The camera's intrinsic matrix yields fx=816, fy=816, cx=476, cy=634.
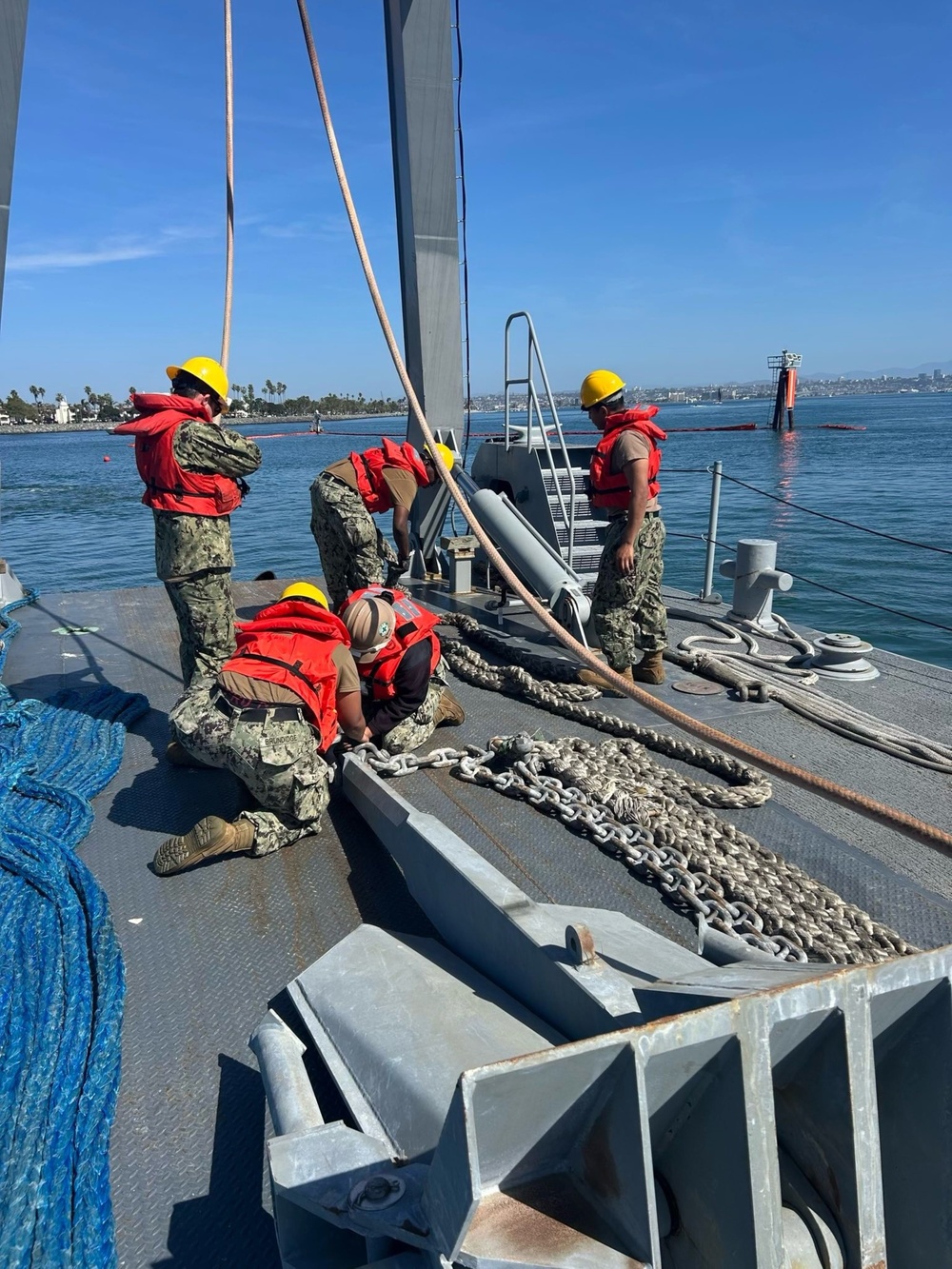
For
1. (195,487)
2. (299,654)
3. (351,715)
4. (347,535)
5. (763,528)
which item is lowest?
(763,528)

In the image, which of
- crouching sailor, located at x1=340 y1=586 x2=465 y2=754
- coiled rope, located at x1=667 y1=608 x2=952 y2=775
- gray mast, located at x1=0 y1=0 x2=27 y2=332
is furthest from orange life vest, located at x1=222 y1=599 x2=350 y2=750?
gray mast, located at x1=0 y1=0 x2=27 y2=332

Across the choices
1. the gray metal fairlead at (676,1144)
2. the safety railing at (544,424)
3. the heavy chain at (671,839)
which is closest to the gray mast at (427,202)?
the safety railing at (544,424)

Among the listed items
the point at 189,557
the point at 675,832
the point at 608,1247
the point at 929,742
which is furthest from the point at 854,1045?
the point at 189,557

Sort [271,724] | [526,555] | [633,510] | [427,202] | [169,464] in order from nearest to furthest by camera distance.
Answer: [271,724], [169,464], [633,510], [526,555], [427,202]

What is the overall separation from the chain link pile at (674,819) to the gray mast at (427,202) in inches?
141

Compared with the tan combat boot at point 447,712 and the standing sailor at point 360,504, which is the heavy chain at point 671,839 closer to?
the tan combat boot at point 447,712

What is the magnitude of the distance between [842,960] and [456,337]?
601 centimetres

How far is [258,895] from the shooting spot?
2.93m

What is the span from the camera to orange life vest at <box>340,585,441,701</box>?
3.81 metres

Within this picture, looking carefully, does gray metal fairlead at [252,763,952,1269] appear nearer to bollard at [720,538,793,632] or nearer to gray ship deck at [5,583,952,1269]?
gray ship deck at [5,583,952,1269]

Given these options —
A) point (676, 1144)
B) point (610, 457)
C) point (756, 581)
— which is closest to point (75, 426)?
point (756, 581)

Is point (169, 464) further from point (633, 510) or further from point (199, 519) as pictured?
point (633, 510)

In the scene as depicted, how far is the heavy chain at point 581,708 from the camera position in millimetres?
3604

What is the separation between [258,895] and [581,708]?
2242 mm
